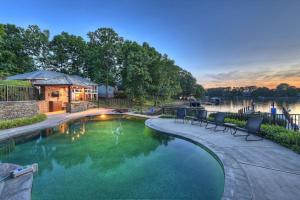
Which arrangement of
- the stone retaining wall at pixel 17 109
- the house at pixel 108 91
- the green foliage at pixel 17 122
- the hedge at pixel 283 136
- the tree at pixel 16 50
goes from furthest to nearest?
the house at pixel 108 91
the tree at pixel 16 50
the stone retaining wall at pixel 17 109
the green foliage at pixel 17 122
the hedge at pixel 283 136

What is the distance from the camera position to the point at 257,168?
4.12 meters

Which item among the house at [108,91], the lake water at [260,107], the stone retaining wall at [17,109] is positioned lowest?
the lake water at [260,107]

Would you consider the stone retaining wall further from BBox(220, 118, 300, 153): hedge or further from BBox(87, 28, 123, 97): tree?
BBox(87, 28, 123, 97): tree

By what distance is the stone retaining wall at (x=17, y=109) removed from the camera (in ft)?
34.2

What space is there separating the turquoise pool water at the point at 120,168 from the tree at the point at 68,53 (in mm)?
23468

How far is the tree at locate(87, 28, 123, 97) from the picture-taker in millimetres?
25625

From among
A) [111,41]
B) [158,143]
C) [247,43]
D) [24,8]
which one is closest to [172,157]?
[158,143]

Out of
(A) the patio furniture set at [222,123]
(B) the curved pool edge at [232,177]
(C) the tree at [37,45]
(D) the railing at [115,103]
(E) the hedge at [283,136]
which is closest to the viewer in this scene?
(B) the curved pool edge at [232,177]

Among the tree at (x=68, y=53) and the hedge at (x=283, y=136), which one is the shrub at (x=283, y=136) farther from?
the tree at (x=68, y=53)

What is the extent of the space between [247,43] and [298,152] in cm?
1153

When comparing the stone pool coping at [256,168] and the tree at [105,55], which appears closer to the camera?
the stone pool coping at [256,168]

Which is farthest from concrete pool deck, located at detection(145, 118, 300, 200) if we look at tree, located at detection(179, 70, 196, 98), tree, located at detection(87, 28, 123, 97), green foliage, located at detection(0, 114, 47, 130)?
tree, located at detection(179, 70, 196, 98)

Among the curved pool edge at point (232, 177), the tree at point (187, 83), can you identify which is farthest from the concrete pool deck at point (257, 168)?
the tree at point (187, 83)

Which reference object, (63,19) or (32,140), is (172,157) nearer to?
(32,140)
